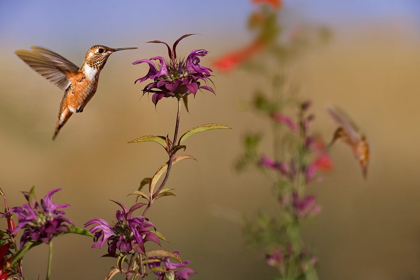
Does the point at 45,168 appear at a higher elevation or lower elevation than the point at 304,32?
lower

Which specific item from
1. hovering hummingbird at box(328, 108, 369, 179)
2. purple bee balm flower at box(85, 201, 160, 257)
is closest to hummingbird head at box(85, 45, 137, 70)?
purple bee balm flower at box(85, 201, 160, 257)

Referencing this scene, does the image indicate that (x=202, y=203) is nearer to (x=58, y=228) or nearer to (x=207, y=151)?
(x=207, y=151)

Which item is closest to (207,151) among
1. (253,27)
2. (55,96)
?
(55,96)

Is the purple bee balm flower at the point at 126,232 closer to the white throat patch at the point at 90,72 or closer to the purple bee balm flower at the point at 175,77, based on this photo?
the purple bee balm flower at the point at 175,77

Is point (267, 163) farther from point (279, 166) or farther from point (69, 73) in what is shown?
point (69, 73)

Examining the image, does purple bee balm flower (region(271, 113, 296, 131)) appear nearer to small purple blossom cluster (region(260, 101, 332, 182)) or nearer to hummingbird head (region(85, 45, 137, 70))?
small purple blossom cluster (region(260, 101, 332, 182))

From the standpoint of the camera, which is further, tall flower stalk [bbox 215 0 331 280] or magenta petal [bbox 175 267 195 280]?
tall flower stalk [bbox 215 0 331 280]
